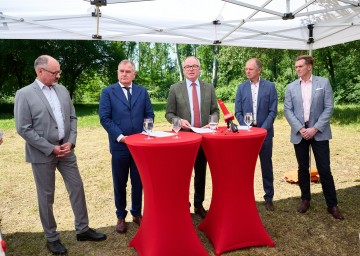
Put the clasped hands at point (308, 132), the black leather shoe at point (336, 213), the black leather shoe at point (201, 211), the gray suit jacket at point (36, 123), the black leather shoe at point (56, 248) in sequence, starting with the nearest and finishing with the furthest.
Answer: the gray suit jacket at point (36, 123) → the black leather shoe at point (56, 248) → the clasped hands at point (308, 132) → the black leather shoe at point (336, 213) → the black leather shoe at point (201, 211)

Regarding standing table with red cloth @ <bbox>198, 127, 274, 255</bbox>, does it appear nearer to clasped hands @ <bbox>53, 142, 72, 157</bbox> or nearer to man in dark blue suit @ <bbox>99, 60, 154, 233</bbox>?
man in dark blue suit @ <bbox>99, 60, 154, 233</bbox>

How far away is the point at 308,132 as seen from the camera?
12.7 feet

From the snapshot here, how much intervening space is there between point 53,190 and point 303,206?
10.1 ft

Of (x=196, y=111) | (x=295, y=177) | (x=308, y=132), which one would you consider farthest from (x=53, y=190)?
(x=295, y=177)

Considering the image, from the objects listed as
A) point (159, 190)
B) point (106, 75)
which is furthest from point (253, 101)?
point (106, 75)

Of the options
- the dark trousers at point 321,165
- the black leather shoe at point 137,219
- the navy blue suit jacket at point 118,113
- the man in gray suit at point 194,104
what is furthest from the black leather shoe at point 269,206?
the navy blue suit jacket at point 118,113

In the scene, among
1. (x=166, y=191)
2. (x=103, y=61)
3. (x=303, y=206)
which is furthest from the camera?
(x=103, y=61)

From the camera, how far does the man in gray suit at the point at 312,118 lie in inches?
154

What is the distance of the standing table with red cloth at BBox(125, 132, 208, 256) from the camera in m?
2.65

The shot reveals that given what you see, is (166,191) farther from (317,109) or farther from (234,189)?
(317,109)

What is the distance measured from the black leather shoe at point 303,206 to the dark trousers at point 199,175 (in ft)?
4.29

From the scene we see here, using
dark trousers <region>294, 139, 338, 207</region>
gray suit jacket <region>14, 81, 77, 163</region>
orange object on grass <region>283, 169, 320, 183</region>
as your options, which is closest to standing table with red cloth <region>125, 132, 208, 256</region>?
gray suit jacket <region>14, 81, 77, 163</region>

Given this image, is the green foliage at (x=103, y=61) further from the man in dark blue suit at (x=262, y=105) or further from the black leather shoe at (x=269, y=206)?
the black leather shoe at (x=269, y=206)

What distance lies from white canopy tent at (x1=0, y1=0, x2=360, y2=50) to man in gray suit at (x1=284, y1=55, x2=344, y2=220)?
2.63 ft
